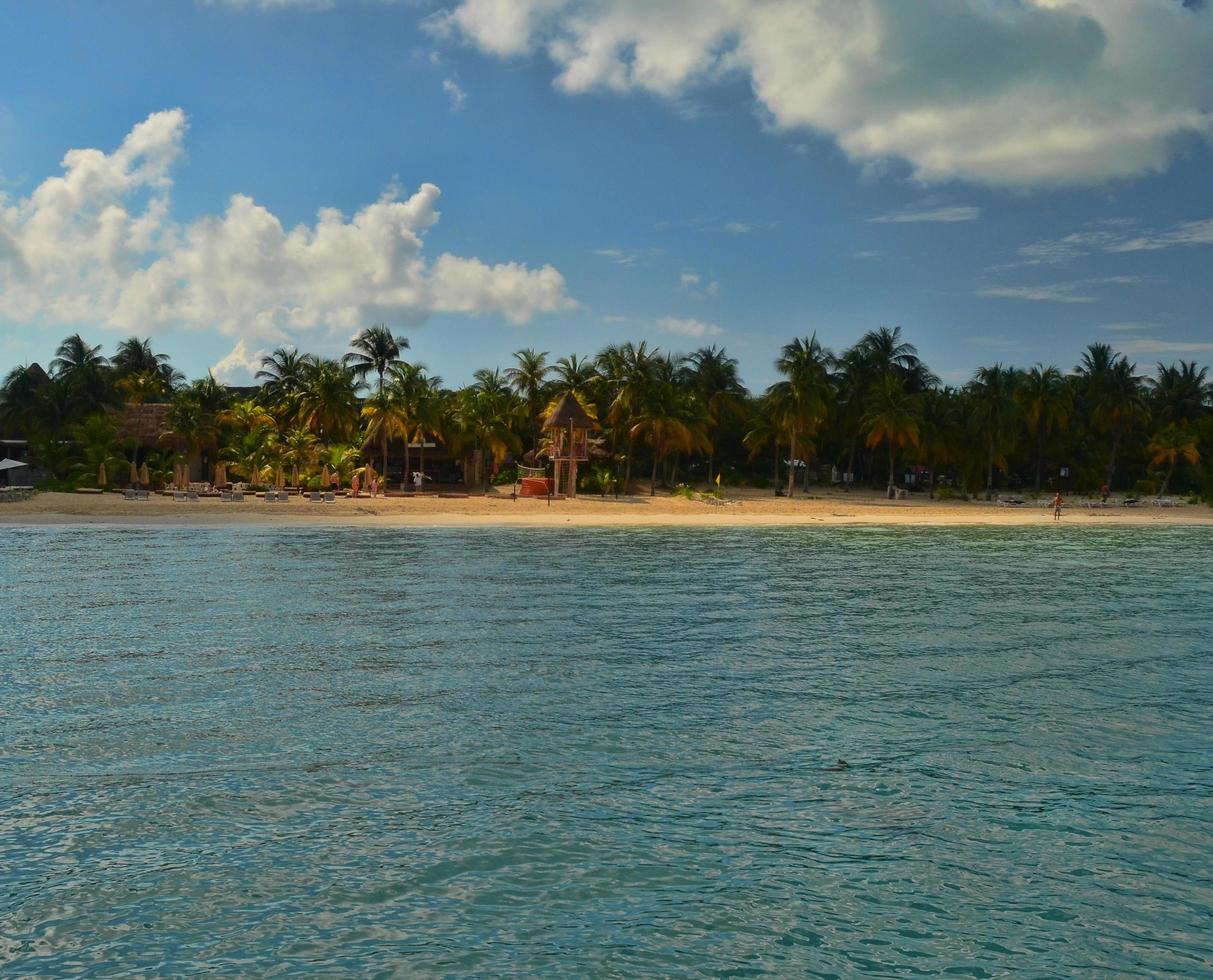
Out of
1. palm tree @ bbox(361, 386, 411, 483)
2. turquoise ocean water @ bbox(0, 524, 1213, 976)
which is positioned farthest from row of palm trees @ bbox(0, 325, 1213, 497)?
turquoise ocean water @ bbox(0, 524, 1213, 976)

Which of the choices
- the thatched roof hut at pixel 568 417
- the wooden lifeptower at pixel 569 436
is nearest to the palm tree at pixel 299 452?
the wooden lifeptower at pixel 569 436

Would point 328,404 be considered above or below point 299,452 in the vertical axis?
above

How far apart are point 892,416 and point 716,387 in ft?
39.1

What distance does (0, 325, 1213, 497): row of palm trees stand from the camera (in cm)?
5778

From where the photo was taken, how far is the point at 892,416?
65.0 metres

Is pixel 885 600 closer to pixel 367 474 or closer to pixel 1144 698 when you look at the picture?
pixel 1144 698

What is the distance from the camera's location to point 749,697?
1297 cm

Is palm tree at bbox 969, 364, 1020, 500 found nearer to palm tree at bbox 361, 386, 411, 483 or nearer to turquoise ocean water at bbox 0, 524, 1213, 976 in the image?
palm tree at bbox 361, 386, 411, 483

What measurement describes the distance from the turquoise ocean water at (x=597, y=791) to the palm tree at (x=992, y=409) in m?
48.4

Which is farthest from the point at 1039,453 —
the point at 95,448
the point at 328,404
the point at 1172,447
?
the point at 95,448

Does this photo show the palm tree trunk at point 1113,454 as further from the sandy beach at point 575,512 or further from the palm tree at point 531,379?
the palm tree at point 531,379

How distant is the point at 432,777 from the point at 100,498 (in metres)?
44.8

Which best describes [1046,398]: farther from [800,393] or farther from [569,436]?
[569,436]

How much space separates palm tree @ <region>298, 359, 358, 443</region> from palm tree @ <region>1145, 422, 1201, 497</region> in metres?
51.9
